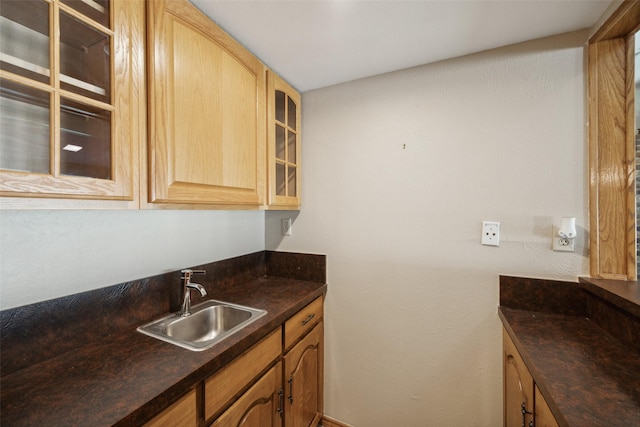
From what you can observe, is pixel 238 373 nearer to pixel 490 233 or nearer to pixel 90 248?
pixel 90 248

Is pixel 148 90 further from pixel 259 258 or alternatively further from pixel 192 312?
pixel 259 258

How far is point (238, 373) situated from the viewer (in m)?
0.98

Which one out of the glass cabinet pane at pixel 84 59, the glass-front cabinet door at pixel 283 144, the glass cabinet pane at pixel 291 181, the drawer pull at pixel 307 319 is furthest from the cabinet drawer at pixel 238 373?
the glass cabinet pane at pixel 84 59

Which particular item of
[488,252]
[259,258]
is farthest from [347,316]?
[488,252]

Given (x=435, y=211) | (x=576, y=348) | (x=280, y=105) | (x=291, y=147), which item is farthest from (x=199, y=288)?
(x=576, y=348)

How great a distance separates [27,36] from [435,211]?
169 centimetres

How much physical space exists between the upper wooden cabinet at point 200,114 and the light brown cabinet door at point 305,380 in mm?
827

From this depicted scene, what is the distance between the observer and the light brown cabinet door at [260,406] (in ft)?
3.13

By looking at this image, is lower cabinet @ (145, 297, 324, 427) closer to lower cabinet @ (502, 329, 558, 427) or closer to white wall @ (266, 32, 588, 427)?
white wall @ (266, 32, 588, 427)

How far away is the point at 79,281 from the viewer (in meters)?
0.97

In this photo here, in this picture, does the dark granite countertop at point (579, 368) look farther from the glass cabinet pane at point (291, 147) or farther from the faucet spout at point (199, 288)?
the glass cabinet pane at point (291, 147)

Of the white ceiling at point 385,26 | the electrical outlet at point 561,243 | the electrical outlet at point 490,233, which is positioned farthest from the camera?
the electrical outlet at point 490,233

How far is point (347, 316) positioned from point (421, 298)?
482mm

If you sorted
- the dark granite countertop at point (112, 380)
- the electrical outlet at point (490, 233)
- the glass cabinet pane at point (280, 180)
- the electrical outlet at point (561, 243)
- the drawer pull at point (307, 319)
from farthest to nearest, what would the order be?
1. the glass cabinet pane at point (280, 180)
2. the drawer pull at point (307, 319)
3. the electrical outlet at point (490, 233)
4. the electrical outlet at point (561, 243)
5. the dark granite countertop at point (112, 380)
